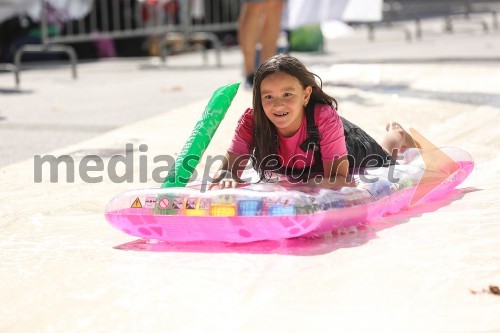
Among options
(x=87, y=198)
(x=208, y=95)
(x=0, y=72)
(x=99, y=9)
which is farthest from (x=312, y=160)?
(x=99, y=9)

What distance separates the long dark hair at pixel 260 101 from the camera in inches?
150

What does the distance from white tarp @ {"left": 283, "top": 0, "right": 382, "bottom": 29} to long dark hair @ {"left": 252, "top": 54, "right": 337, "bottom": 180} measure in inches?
247

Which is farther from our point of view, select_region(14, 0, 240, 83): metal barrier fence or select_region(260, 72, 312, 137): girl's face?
select_region(14, 0, 240, 83): metal barrier fence

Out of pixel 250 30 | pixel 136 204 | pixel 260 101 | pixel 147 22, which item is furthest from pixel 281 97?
pixel 147 22

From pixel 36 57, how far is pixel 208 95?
491cm

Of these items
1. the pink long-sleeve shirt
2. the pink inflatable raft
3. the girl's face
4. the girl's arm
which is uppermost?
the girl's face

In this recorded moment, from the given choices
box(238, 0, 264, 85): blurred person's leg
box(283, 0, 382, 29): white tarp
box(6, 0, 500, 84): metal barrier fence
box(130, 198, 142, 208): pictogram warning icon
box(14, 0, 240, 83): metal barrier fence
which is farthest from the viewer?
box(14, 0, 240, 83): metal barrier fence

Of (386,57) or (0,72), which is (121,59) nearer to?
(0,72)

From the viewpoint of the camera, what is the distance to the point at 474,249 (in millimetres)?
3320

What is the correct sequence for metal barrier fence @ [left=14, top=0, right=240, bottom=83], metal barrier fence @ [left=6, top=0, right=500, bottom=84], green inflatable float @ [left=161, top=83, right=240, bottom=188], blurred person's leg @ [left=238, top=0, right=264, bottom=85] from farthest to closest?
metal barrier fence @ [left=14, top=0, right=240, bottom=83]
metal barrier fence @ [left=6, top=0, right=500, bottom=84]
blurred person's leg @ [left=238, top=0, right=264, bottom=85]
green inflatable float @ [left=161, top=83, right=240, bottom=188]

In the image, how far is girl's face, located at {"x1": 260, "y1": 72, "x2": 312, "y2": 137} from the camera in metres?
3.81

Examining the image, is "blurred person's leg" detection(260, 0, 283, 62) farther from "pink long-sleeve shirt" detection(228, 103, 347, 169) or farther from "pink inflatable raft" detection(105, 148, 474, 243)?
"pink inflatable raft" detection(105, 148, 474, 243)

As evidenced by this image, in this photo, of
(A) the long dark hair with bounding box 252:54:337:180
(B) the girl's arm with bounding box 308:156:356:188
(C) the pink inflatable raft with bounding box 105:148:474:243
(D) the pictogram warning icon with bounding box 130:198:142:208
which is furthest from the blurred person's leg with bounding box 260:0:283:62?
(D) the pictogram warning icon with bounding box 130:198:142:208

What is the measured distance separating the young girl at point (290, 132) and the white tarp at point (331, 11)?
615cm
